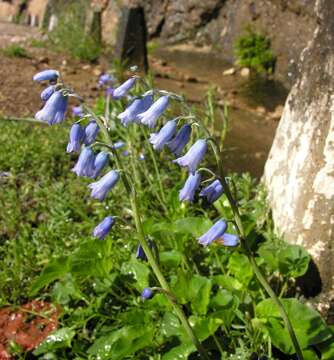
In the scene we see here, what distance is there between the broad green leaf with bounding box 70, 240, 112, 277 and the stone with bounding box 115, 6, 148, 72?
15.3 ft

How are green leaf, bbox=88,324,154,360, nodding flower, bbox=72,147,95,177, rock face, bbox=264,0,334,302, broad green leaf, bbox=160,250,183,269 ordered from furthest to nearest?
rock face, bbox=264,0,334,302, broad green leaf, bbox=160,250,183,269, green leaf, bbox=88,324,154,360, nodding flower, bbox=72,147,95,177

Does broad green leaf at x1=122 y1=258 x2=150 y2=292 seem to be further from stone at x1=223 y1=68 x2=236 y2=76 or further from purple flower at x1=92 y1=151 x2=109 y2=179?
stone at x1=223 y1=68 x2=236 y2=76

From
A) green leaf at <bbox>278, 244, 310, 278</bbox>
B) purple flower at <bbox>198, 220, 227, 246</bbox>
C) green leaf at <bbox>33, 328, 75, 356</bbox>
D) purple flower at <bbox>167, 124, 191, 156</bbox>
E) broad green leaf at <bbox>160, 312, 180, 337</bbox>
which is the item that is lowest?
green leaf at <bbox>33, 328, 75, 356</bbox>

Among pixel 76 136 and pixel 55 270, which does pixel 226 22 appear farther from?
pixel 76 136

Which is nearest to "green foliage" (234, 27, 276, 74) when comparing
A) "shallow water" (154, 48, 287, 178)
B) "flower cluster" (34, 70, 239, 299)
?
"shallow water" (154, 48, 287, 178)

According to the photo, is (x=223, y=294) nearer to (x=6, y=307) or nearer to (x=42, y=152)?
(x=6, y=307)

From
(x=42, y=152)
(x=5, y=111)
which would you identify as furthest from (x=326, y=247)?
(x=5, y=111)

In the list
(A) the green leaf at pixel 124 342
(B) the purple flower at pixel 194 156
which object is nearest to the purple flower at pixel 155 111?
(B) the purple flower at pixel 194 156

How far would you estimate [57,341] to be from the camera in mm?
2926

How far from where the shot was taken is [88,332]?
3.13m

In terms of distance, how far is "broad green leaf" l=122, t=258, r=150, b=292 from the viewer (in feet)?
9.70

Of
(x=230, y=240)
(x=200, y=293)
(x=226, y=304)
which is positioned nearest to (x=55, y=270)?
(x=200, y=293)

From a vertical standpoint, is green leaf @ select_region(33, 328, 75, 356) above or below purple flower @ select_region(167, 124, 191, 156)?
below

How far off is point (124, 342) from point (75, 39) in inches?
268
